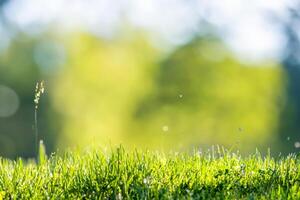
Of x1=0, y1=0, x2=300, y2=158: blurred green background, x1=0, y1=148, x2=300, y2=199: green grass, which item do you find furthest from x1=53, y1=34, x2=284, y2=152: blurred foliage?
x1=0, y1=148, x2=300, y2=199: green grass

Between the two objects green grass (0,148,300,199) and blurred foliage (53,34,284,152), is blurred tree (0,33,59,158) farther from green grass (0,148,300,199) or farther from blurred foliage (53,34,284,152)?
green grass (0,148,300,199)

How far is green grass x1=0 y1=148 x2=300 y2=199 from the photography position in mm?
6977

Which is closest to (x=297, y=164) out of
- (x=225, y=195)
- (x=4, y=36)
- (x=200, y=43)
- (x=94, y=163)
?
(x=225, y=195)

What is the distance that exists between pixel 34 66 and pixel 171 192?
54.4m

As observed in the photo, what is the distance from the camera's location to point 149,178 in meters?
7.18

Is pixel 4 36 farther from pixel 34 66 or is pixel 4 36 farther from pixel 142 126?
pixel 142 126

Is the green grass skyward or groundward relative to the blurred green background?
groundward

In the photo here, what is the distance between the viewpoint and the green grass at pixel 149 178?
698 cm

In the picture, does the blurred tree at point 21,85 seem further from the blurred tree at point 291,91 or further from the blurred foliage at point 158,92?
the blurred tree at point 291,91

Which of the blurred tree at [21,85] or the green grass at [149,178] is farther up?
the blurred tree at [21,85]

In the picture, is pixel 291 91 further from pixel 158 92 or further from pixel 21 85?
pixel 21 85

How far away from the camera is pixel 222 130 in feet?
191

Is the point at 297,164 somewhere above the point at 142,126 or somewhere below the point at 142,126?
below

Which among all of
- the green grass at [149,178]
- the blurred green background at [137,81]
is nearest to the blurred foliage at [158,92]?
the blurred green background at [137,81]
